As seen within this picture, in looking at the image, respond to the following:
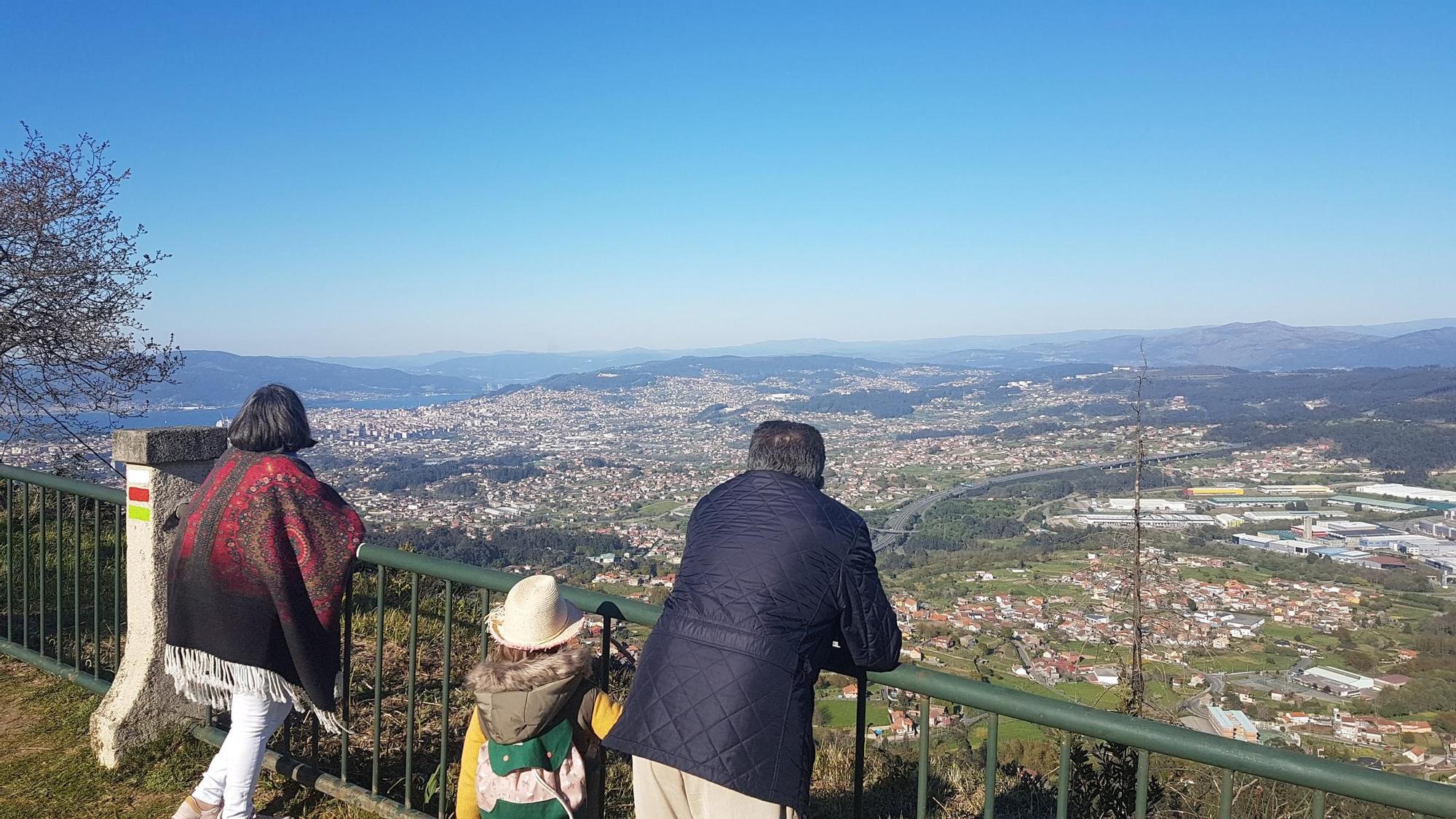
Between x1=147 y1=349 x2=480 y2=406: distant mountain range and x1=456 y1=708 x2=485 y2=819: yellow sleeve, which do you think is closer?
x1=456 y1=708 x2=485 y2=819: yellow sleeve

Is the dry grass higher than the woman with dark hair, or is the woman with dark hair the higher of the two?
the woman with dark hair

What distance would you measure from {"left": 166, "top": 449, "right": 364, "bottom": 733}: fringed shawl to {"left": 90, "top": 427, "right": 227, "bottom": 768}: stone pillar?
0.73 meters

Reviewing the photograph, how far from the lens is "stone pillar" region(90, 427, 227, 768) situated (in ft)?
11.7

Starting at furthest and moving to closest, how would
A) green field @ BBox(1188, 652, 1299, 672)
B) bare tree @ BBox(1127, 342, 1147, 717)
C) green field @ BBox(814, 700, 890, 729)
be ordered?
green field @ BBox(1188, 652, 1299, 672) → green field @ BBox(814, 700, 890, 729) → bare tree @ BBox(1127, 342, 1147, 717)

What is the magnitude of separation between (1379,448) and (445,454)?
57977mm

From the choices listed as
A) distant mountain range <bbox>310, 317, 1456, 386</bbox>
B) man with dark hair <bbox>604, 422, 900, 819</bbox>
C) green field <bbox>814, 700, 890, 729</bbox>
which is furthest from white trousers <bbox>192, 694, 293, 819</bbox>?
distant mountain range <bbox>310, 317, 1456, 386</bbox>

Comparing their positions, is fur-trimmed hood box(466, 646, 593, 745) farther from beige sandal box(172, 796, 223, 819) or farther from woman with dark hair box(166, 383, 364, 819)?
beige sandal box(172, 796, 223, 819)

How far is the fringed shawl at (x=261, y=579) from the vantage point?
2902mm

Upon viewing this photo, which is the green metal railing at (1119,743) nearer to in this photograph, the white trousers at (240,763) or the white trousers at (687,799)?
the white trousers at (687,799)

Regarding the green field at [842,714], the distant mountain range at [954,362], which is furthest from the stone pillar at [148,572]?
the distant mountain range at [954,362]

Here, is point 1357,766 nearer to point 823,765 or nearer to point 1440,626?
point 823,765

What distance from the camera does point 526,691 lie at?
7.29 feet

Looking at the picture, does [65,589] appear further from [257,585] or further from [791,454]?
[791,454]

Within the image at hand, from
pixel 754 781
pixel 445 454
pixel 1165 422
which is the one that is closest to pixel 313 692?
pixel 754 781
